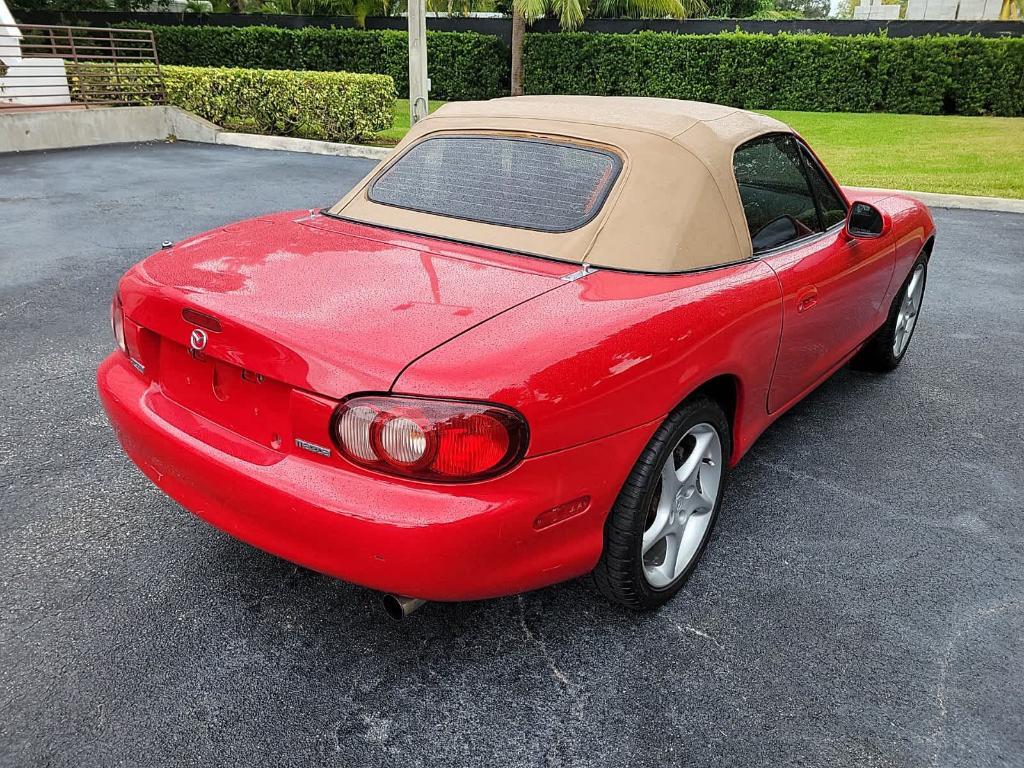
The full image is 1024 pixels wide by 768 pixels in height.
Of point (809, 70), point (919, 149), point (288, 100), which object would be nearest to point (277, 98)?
point (288, 100)

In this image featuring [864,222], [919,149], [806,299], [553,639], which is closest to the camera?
[553,639]

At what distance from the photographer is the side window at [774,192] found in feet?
10.0

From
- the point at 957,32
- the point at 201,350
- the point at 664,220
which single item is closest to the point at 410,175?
the point at 664,220

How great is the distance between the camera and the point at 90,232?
7.84 m

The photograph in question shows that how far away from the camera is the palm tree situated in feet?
62.6

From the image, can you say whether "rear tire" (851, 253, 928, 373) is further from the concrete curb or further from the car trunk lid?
the concrete curb

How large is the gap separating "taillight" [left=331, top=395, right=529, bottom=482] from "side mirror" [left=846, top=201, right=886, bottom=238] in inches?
89.0

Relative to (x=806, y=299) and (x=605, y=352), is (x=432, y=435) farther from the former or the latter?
(x=806, y=299)

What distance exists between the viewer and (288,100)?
14.9m

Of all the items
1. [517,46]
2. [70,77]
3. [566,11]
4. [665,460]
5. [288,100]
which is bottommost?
[288,100]

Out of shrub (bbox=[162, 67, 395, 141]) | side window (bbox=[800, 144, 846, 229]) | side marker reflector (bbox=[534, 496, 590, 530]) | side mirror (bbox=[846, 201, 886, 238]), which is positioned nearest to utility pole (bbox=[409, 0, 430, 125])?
shrub (bbox=[162, 67, 395, 141])

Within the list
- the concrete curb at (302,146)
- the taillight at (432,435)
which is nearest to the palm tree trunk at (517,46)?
the concrete curb at (302,146)

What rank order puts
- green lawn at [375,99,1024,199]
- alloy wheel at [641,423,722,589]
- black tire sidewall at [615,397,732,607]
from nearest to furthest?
black tire sidewall at [615,397,732,607] → alloy wheel at [641,423,722,589] → green lawn at [375,99,1024,199]

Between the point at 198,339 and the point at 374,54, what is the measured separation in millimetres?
23297
